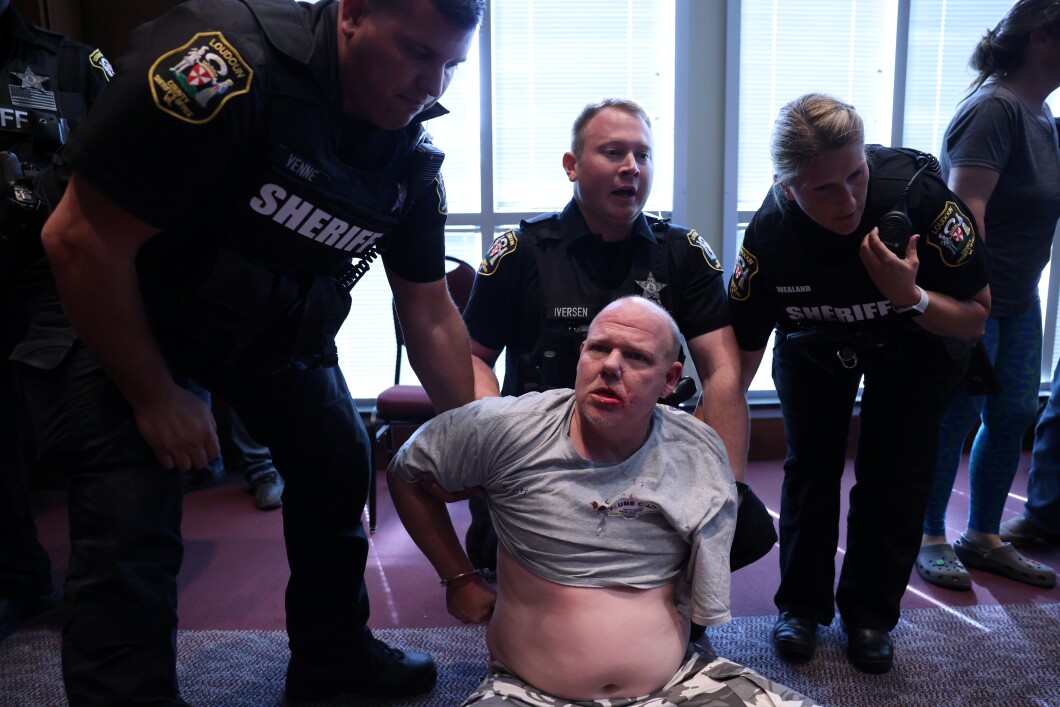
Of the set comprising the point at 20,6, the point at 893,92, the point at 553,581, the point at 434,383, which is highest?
the point at 20,6

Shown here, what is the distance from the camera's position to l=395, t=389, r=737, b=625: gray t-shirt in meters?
1.46

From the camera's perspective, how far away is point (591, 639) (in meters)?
1.42

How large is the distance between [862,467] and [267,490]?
2374 millimetres

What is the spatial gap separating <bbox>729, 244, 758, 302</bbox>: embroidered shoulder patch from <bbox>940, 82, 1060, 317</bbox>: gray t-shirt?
0.75m

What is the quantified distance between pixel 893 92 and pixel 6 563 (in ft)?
13.5

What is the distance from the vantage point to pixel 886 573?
2.03m

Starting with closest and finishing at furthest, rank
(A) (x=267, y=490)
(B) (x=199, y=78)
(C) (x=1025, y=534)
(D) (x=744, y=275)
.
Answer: (B) (x=199, y=78) → (D) (x=744, y=275) → (C) (x=1025, y=534) → (A) (x=267, y=490)

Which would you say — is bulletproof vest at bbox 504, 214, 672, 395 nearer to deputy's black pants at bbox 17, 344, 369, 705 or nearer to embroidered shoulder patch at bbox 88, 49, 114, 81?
deputy's black pants at bbox 17, 344, 369, 705

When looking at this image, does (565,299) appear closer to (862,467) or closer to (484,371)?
(484,371)

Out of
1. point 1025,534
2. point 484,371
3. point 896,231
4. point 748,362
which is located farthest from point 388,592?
point 1025,534

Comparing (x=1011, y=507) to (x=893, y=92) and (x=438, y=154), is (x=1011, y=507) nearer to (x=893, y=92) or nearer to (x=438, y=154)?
(x=893, y=92)

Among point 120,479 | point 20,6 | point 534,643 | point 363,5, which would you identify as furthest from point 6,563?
point 20,6

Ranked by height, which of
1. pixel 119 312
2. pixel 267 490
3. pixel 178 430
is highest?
pixel 119 312

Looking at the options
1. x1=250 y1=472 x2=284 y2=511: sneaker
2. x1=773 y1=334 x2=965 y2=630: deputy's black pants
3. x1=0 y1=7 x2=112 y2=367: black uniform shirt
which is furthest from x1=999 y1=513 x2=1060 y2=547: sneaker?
x1=0 y1=7 x2=112 y2=367: black uniform shirt
